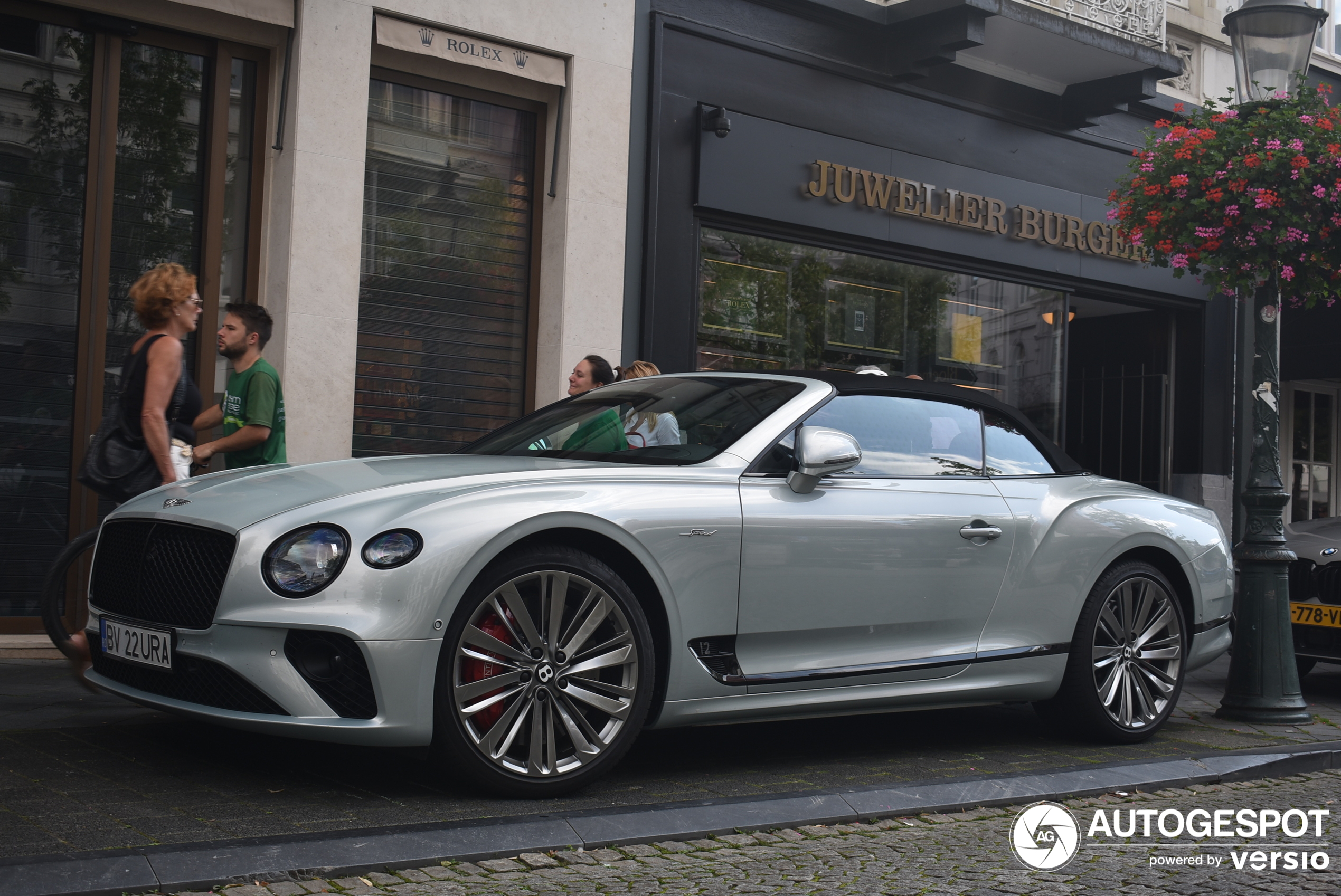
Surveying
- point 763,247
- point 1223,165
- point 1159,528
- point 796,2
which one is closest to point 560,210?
point 763,247

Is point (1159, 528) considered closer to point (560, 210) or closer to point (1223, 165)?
point (1223, 165)

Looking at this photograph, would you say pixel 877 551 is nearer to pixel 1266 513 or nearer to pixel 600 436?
pixel 600 436

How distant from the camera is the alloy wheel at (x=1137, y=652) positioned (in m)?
6.15

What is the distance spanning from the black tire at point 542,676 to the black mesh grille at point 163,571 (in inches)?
29.5

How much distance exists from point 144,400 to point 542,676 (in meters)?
2.57

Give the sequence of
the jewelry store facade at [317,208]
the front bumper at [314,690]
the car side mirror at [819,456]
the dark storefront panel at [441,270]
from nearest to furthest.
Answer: the front bumper at [314,690]
the car side mirror at [819,456]
the jewelry store facade at [317,208]
the dark storefront panel at [441,270]

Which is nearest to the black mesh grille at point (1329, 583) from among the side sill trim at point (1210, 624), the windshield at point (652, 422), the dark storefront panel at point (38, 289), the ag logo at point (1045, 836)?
the side sill trim at point (1210, 624)

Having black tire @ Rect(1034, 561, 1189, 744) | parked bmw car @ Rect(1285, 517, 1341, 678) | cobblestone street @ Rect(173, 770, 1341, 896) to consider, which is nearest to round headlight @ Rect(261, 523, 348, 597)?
cobblestone street @ Rect(173, 770, 1341, 896)

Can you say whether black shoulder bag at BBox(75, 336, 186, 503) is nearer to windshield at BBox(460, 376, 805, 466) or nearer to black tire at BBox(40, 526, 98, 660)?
black tire at BBox(40, 526, 98, 660)

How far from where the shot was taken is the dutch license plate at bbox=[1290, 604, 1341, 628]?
327 inches

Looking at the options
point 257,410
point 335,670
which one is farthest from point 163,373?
point 335,670

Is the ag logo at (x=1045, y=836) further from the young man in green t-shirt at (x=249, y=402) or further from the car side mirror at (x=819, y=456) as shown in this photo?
the young man in green t-shirt at (x=249, y=402)

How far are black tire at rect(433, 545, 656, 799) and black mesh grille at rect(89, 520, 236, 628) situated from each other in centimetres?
75

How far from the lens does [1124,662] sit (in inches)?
245
